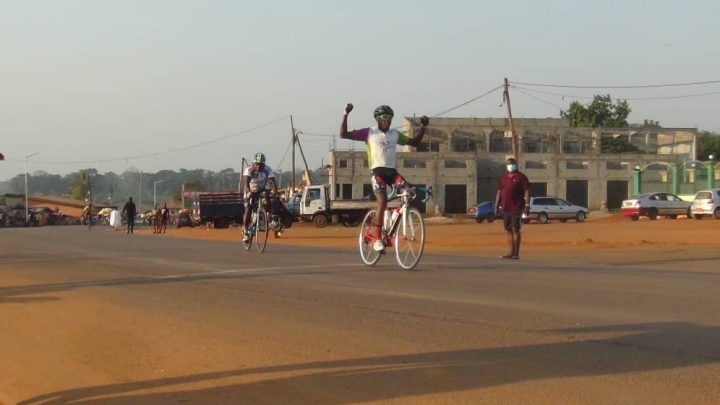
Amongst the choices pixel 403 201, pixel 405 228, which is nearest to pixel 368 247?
pixel 405 228

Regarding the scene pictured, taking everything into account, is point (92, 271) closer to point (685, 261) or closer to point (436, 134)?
point (685, 261)

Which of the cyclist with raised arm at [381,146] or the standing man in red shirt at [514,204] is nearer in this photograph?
the cyclist with raised arm at [381,146]

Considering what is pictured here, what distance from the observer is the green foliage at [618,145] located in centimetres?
9978

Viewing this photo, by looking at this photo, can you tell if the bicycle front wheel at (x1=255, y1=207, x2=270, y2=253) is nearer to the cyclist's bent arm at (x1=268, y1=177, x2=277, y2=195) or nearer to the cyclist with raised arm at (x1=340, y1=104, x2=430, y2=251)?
the cyclist's bent arm at (x1=268, y1=177, x2=277, y2=195)

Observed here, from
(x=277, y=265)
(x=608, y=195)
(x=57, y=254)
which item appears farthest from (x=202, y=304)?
(x=608, y=195)

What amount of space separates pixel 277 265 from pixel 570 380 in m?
7.91

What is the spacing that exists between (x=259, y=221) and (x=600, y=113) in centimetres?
10613

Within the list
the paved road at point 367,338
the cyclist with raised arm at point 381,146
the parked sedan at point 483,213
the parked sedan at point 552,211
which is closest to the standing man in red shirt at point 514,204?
the paved road at point 367,338

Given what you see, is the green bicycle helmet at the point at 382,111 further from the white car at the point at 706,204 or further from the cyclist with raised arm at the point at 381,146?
the white car at the point at 706,204

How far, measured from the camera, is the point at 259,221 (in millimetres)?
16250

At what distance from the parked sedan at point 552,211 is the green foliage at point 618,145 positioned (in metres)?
50.5

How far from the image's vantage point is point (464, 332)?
6.65 m

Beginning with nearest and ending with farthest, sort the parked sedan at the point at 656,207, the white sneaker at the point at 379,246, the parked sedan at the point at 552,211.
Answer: the white sneaker at the point at 379,246 < the parked sedan at the point at 656,207 < the parked sedan at the point at 552,211

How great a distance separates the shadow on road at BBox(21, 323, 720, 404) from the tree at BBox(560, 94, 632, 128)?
11242 cm
